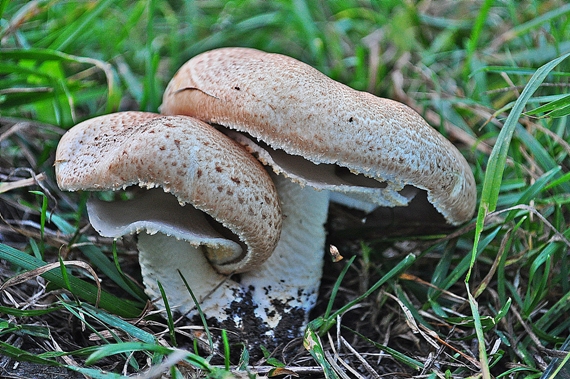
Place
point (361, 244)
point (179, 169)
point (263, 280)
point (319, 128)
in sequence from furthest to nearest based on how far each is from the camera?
point (361, 244), point (263, 280), point (319, 128), point (179, 169)

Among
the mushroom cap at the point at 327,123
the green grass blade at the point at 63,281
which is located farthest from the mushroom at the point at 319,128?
the green grass blade at the point at 63,281

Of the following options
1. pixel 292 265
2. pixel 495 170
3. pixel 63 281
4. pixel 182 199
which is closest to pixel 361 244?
pixel 292 265

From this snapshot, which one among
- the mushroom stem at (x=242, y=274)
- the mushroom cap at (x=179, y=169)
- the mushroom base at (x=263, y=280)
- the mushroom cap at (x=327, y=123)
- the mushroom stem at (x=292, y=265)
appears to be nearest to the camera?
the mushroom cap at (x=179, y=169)

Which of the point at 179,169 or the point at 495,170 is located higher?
the point at 179,169

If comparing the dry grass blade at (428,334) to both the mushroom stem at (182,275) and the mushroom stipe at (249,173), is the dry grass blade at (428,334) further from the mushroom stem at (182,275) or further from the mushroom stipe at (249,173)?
the mushroom stem at (182,275)

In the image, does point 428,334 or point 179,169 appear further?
point 428,334

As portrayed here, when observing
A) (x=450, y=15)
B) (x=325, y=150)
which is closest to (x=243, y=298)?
(x=325, y=150)

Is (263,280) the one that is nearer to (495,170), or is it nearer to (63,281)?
(63,281)

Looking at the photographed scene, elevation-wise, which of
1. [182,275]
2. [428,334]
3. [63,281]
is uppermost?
[63,281]
